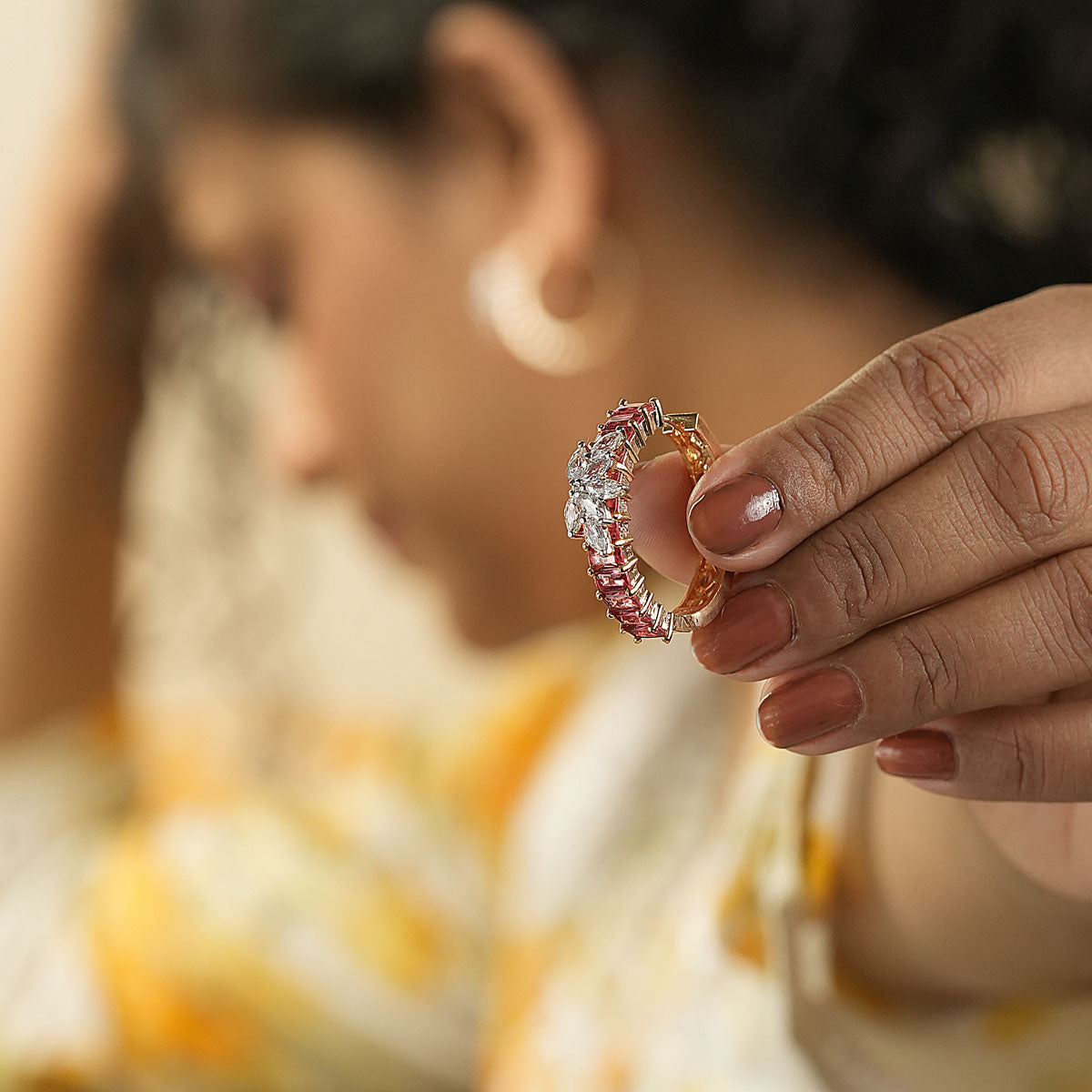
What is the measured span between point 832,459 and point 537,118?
0.61 m

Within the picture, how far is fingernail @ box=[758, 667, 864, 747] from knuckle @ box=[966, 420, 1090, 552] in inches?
2.8

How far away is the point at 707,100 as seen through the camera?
2.82 ft

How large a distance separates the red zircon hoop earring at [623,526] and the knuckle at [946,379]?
0.07 metres

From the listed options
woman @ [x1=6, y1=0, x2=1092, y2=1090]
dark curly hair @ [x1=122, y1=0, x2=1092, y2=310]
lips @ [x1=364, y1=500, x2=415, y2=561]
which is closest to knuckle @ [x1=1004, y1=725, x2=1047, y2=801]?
woman @ [x1=6, y1=0, x2=1092, y2=1090]

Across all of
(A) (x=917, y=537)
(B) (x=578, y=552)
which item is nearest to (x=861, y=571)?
(A) (x=917, y=537)

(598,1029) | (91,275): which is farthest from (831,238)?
(91,275)

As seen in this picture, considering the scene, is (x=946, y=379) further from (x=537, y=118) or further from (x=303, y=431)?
(x=303, y=431)

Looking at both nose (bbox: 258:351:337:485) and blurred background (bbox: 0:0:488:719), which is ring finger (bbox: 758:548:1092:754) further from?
blurred background (bbox: 0:0:488:719)

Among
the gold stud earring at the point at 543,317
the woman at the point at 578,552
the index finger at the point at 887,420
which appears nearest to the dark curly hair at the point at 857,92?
the woman at the point at 578,552

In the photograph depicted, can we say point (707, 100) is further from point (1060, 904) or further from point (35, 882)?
point (35, 882)

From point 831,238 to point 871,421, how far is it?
1.78ft

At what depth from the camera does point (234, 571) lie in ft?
5.30

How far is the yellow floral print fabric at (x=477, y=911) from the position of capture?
0.59m

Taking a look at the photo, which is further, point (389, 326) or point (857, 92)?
point (389, 326)
